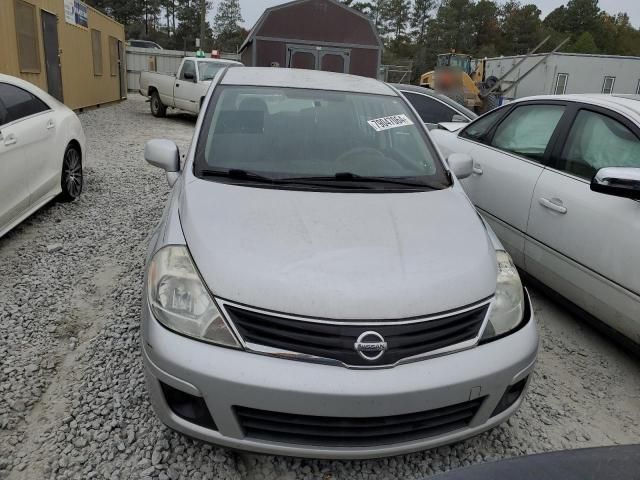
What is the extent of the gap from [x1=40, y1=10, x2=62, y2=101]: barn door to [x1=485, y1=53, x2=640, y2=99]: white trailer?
56.9 feet

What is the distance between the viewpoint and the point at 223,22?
257 feet

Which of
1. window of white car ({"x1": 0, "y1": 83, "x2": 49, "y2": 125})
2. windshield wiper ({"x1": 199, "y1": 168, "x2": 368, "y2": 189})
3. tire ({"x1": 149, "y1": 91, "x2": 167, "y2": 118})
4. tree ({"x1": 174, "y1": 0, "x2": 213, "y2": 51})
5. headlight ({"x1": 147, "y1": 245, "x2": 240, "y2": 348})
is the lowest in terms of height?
tire ({"x1": 149, "y1": 91, "x2": 167, "y2": 118})

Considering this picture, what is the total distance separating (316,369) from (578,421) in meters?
1.65

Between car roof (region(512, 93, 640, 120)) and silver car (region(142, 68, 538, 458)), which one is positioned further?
car roof (region(512, 93, 640, 120))

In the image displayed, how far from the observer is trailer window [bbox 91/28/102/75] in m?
14.7

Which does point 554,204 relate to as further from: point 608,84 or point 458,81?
point 608,84

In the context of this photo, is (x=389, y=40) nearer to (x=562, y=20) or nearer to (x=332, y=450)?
(x=562, y=20)

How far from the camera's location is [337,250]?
2139 mm

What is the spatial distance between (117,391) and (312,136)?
68.5 inches

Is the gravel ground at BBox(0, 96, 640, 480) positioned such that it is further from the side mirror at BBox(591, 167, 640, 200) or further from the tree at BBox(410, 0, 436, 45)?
the tree at BBox(410, 0, 436, 45)

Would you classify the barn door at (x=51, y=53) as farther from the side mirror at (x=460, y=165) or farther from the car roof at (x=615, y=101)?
the car roof at (x=615, y=101)

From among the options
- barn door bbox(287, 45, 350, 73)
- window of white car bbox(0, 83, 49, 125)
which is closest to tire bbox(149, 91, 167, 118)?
barn door bbox(287, 45, 350, 73)

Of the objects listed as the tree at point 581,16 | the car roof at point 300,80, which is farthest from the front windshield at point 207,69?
the tree at point 581,16

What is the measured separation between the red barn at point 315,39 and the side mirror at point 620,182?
19957mm
